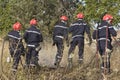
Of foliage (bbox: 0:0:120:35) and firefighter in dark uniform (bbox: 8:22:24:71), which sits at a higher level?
firefighter in dark uniform (bbox: 8:22:24:71)

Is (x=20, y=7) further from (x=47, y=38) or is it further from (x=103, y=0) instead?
(x=103, y=0)

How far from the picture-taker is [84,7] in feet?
82.2

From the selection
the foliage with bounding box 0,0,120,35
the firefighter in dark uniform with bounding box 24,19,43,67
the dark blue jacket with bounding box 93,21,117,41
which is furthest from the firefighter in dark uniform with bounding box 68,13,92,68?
the foliage with bounding box 0,0,120,35

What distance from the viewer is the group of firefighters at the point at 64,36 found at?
Result: 13930 mm

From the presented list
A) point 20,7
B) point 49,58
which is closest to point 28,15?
point 20,7

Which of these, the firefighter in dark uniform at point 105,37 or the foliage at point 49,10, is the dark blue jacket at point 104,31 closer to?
the firefighter in dark uniform at point 105,37

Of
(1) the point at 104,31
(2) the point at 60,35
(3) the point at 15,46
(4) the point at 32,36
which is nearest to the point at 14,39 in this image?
(3) the point at 15,46

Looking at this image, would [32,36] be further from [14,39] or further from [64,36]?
[64,36]

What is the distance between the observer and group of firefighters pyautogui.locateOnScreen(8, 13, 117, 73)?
1393cm

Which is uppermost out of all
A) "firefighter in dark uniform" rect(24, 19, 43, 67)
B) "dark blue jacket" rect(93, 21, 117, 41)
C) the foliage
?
"dark blue jacket" rect(93, 21, 117, 41)

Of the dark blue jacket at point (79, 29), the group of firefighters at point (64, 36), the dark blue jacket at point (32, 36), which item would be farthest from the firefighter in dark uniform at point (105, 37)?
the dark blue jacket at point (32, 36)

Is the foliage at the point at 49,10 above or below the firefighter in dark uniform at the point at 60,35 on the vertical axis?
below

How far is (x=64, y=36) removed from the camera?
1600 cm

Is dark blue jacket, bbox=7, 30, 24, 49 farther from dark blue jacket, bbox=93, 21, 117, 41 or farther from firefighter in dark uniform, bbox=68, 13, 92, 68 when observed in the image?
dark blue jacket, bbox=93, 21, 117, 41
